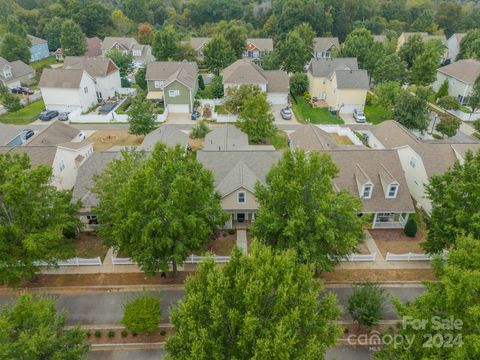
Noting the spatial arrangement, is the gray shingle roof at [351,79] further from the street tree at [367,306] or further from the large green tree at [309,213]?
the street tree at [367,306]

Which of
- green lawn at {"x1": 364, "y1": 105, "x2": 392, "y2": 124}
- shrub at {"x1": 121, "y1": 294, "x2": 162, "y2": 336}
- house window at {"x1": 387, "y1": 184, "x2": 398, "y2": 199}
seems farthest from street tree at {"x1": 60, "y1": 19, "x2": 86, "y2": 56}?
house window at {"x1": 387, "y1": 184, "x2": 398, "y2": 199}

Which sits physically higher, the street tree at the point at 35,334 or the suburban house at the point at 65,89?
the street tree at the point at 35,334

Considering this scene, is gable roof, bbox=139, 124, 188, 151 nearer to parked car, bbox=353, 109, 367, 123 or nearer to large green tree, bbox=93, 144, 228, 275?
large green tree, bbox=93, 144, 228, 275

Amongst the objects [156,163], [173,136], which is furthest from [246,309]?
[173,136]

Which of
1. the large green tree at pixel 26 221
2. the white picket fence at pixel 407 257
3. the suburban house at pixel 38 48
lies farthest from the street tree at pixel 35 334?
the suburban house at pixel 38 48

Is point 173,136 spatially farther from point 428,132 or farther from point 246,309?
point 428,132

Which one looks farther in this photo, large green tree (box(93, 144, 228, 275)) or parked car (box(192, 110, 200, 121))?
parked car (box(192, 110, 200, 121))
